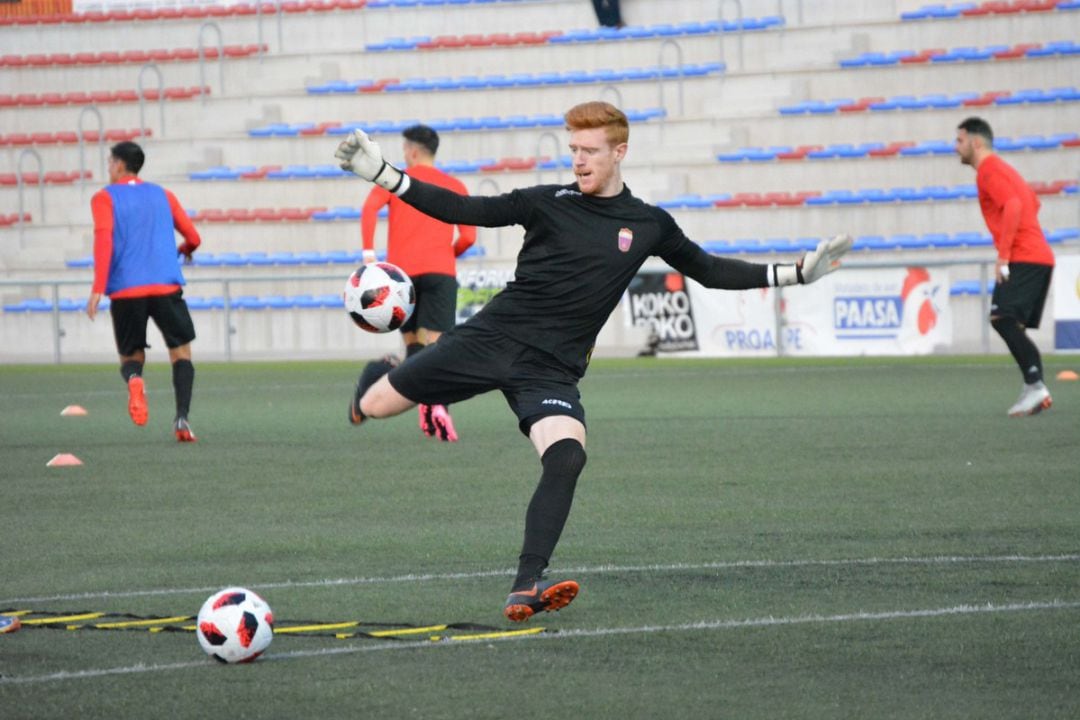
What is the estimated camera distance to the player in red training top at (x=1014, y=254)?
13.5 metres

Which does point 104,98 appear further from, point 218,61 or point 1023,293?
point 1023,293

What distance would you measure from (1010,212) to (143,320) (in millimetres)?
6276

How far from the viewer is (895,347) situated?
22.5 metres

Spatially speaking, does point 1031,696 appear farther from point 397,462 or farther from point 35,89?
point 35,89

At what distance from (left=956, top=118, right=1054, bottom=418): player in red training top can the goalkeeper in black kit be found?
7359mm

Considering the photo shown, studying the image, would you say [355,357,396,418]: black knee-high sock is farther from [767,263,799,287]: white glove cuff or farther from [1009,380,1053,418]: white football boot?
[1009,380,1053,418]: white football boot

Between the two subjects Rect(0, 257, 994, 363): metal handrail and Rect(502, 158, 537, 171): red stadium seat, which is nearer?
Rect(0, 257, 994, 363): metal handrail

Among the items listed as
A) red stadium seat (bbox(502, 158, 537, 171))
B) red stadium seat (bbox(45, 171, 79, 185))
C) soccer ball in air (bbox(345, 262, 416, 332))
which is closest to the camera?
soccer ball in air (bbox(345, 262, 416, 332))

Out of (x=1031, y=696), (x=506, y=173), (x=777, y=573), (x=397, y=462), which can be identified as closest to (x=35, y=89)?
(x=506, y=173)

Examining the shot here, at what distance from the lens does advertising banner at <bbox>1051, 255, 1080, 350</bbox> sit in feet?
70.5

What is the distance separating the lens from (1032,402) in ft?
44.1

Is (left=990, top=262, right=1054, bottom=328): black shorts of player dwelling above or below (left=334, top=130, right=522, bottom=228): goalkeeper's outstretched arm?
below

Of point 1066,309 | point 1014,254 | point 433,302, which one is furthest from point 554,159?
point 433,302

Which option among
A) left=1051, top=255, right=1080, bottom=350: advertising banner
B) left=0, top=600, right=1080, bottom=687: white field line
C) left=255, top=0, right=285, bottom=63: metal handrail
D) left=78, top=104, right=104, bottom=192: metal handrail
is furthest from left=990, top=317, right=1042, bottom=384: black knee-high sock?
left=255, top=0, right=285, bottom=63: metal handrail
